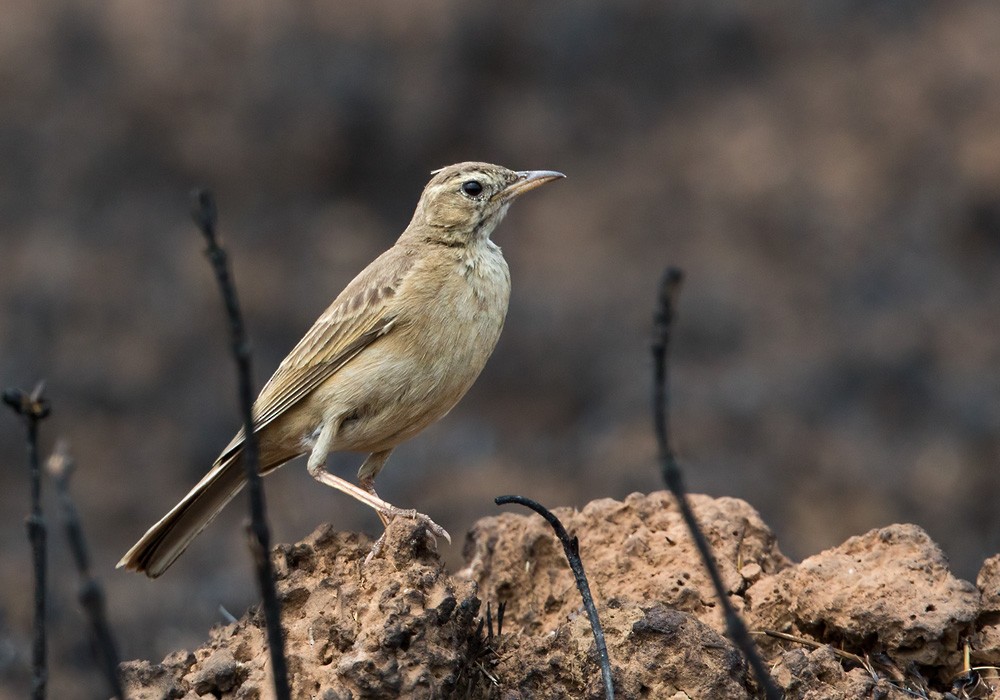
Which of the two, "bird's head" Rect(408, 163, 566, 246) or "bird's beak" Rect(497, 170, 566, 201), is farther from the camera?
"bird's beak" Rect(497, 170, 566, 201)

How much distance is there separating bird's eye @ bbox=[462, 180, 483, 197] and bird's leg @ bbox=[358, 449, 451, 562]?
4.20 feet

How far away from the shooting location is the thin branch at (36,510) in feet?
12.9

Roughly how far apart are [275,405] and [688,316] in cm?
1171

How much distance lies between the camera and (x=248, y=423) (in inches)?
148

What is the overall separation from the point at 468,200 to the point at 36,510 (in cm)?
356

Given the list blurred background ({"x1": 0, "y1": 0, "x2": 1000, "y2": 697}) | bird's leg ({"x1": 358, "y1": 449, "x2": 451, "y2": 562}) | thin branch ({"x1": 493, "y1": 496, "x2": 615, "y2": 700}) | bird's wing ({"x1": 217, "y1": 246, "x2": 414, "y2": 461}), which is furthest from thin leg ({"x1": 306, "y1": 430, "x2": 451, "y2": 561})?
blurred background ({"x1": 0, "y1": 0, "x2": 1000, "y2": 697})

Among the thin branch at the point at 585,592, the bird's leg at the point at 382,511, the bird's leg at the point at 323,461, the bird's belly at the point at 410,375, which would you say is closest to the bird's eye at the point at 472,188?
the bird's belly at the point at 410,375

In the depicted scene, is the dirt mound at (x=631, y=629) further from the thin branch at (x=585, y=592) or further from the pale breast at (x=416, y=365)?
the pale breast at (x=416, y=365)

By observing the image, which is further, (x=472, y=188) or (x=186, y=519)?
(x=472, y=188)

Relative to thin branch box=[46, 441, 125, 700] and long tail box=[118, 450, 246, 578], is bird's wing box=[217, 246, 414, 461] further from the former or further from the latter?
thin branch box=[46, 441, 125, 700]

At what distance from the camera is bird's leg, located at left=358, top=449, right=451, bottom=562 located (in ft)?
17.8

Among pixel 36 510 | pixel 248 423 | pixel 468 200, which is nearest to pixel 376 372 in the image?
pixel 468 200

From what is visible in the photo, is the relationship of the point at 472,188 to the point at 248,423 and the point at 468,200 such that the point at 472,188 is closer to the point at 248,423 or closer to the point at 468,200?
the point at 468,200

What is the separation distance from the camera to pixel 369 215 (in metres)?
19.1
